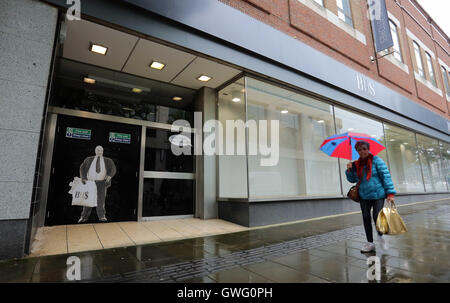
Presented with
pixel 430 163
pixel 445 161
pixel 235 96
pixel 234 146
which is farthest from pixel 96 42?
pixel 445 161

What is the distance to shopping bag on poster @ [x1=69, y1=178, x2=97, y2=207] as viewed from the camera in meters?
5.66

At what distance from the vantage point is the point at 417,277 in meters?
2.50

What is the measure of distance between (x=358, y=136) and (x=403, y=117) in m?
11.0

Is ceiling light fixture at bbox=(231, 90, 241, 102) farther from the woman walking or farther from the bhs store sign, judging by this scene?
the bhs store sign

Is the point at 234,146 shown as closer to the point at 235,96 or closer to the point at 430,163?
the point at 235,96

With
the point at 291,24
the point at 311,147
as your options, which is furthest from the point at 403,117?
the point at 291,24

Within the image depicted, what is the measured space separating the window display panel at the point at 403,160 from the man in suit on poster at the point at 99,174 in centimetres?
1198

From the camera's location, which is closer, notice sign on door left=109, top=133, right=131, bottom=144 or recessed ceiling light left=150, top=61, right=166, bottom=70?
recessed ceiling light left=150, top=61, right=166, bottom=70

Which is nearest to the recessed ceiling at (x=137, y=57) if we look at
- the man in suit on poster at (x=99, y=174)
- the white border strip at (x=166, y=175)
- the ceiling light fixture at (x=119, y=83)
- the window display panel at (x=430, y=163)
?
the ceiling light fixture at (x=119, y=83)

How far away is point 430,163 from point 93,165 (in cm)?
1830

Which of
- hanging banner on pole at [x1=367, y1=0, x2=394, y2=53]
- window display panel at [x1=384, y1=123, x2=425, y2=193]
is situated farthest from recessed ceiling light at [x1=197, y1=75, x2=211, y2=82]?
window display panel at [x1=384, y1=123, x2=425, y2=193]

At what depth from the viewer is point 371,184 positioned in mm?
3463

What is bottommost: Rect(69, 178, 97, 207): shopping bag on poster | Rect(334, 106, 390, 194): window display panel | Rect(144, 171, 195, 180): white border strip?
Rect(69, 178, 97, 207): shopping bag on poster
